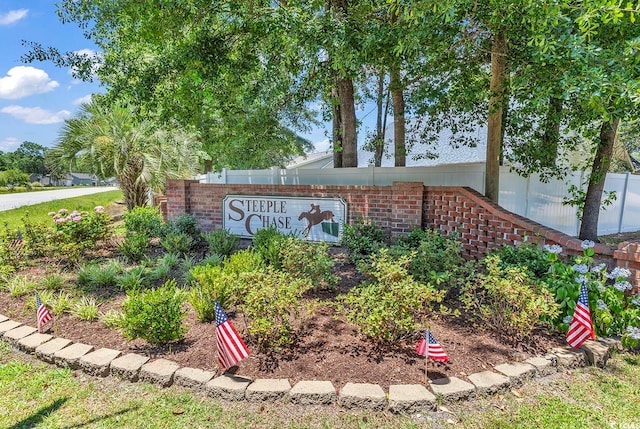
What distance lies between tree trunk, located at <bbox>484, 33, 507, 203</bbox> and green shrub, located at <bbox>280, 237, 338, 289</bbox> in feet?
10.4

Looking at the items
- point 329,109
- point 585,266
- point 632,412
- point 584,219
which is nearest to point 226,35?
point 329,109

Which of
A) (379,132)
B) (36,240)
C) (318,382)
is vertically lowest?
(318,382)

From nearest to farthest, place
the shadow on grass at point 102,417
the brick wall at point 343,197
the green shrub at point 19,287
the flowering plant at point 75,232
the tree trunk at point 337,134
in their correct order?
the shadow on grass at point 102,417 < the green shrub at point 19,287 < the flowering plant at point 75,232 < the brick wall at point 343,197 < the tree trunk at point 337,134

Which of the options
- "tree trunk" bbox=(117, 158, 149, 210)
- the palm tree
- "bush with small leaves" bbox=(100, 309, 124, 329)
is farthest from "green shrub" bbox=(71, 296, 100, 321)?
"tree trunk" bbox=(117, 158, 149, 210)

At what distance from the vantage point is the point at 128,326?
9.61 ft

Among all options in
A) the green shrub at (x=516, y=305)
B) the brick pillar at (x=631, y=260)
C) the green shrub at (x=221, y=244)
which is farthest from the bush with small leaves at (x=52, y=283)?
the brick pillar at (x=631, y=260)

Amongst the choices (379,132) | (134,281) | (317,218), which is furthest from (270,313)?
(379,132)

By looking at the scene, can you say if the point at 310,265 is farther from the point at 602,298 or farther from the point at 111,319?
the point at 602,298

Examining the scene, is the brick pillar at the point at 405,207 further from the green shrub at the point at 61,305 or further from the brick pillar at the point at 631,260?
the green shrub at the point at 61,305

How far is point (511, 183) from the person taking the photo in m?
6.57

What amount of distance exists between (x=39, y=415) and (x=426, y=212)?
16.2 ft

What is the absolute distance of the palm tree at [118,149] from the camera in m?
9.59

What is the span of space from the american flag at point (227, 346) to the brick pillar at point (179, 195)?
5.10 metres

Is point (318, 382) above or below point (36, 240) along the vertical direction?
below
